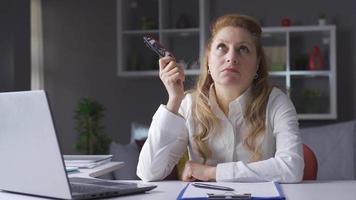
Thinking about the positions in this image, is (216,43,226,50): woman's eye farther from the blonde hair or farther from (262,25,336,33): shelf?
(262,25,336,33): shelf

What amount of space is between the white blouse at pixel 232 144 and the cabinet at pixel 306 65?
2.71 metres

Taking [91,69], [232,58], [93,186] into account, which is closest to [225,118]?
[232,58]

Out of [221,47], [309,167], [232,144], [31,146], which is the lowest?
[309,167]

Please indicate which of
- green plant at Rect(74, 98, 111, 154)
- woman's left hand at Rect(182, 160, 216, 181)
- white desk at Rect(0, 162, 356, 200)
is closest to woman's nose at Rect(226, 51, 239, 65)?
woman's left hand at Rect(182, 160, 216, 181)

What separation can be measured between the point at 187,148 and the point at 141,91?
10.6ft

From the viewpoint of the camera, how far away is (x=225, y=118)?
1784 mm

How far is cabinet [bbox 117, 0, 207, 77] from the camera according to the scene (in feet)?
15.3

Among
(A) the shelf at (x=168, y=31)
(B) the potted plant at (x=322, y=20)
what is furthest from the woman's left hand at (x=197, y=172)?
(B) the potted plant at (x=322, y=20)

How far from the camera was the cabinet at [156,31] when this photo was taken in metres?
4.68

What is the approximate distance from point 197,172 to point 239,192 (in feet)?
1.33

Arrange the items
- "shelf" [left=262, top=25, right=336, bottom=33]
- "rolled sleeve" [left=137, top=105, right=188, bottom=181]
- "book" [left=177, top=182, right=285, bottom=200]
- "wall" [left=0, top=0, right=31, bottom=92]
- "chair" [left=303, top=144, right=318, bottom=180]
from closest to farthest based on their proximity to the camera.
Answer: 1. "book" [left=177, top=182, right=285, bottom=200]
2. "rolled sleeve" [left=137, top=105, right=188, bottom=181]
3. "chair" [left=303, top=144, right=318, bottom=180]
4. "wall" [left=0, top=0, right=31, bottom=92]
5. "shelf" [left=262, top=25, right=336, bottom=33]

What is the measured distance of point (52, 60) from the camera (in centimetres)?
518

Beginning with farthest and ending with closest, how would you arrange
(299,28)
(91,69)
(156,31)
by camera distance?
(91,69) < (156,31) < (299,28)

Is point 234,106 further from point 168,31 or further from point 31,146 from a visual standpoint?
point 168,31
